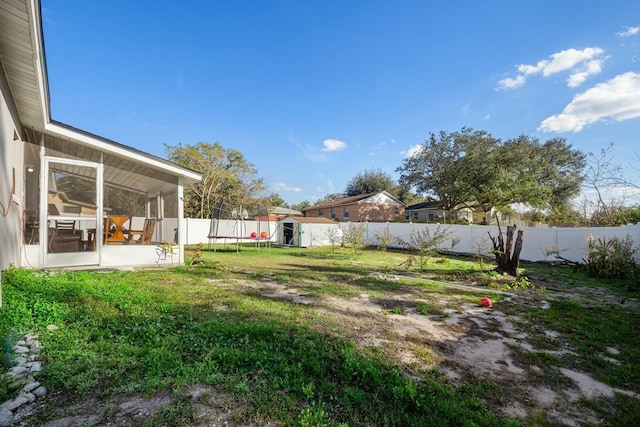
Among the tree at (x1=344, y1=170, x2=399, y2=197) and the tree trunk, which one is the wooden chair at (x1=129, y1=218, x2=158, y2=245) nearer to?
the tree trunk

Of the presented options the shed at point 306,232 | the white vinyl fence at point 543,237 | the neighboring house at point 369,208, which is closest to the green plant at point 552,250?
the white vinyl fence at point 543,237

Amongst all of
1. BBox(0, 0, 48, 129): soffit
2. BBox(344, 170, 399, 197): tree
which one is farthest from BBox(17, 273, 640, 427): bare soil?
BBox(344, 170, 399, 197): tree

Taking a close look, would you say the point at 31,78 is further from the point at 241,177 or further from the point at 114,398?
the point at 241,177

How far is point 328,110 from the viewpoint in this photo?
1791cm

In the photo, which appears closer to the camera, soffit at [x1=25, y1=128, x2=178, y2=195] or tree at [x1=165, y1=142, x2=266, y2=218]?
soffit at [x1=25, y1=128, x2=178, y2=195]

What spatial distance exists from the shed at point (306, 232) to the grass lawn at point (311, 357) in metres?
12.9

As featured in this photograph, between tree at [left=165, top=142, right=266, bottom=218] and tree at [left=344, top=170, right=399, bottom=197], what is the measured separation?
18.6 meters

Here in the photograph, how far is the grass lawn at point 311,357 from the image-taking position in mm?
1935

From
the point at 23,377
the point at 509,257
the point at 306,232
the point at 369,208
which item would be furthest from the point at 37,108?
the point at 369,208

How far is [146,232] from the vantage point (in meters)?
7.93

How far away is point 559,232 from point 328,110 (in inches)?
531

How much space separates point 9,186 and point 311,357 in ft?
18.8

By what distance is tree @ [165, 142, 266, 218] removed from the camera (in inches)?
974

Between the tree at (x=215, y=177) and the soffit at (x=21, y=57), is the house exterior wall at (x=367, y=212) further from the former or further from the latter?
the soffit at (x=21, y=57)
